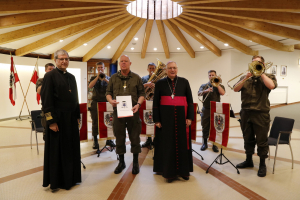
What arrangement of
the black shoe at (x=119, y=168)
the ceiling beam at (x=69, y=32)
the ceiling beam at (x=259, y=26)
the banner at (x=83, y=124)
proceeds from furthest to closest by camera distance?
the ceiling beam at (x=69, y=32), the ceiling beam at (x=259, y=26), the banner at (x=83, y=124), the black shoe at (x=119, y=168)

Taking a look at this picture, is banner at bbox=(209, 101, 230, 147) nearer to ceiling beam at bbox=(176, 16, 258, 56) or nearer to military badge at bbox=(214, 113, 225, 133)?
military badge at bbox=(214, 113, 225, 133)

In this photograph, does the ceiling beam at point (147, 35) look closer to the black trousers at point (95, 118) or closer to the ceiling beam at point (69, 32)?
the ceiling beam at point (69, 32)

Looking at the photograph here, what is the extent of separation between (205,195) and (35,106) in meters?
9.12

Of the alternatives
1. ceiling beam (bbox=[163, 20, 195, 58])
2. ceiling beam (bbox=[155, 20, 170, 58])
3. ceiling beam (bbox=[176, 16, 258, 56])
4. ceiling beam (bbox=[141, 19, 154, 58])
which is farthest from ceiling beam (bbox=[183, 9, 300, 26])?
ceiling beam (bbox=[141, 19, 154, 58])

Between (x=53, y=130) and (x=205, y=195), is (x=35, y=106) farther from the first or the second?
(x=205, y=195)

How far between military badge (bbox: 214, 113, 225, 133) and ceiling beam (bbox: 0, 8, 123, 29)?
3761mm

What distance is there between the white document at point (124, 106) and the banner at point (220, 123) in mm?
1606

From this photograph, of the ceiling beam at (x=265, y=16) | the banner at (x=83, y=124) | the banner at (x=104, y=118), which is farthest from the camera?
the ceiling beam at (x=265, y=16)

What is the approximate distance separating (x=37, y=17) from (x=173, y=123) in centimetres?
476

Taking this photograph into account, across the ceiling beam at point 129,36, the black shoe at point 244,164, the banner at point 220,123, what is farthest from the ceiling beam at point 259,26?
the black shoe at point 244,164

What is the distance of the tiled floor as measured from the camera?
2.55m

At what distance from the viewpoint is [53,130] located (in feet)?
8.17

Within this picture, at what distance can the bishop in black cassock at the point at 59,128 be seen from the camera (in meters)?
2.47

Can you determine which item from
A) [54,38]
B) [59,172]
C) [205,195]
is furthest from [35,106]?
[205,195]
